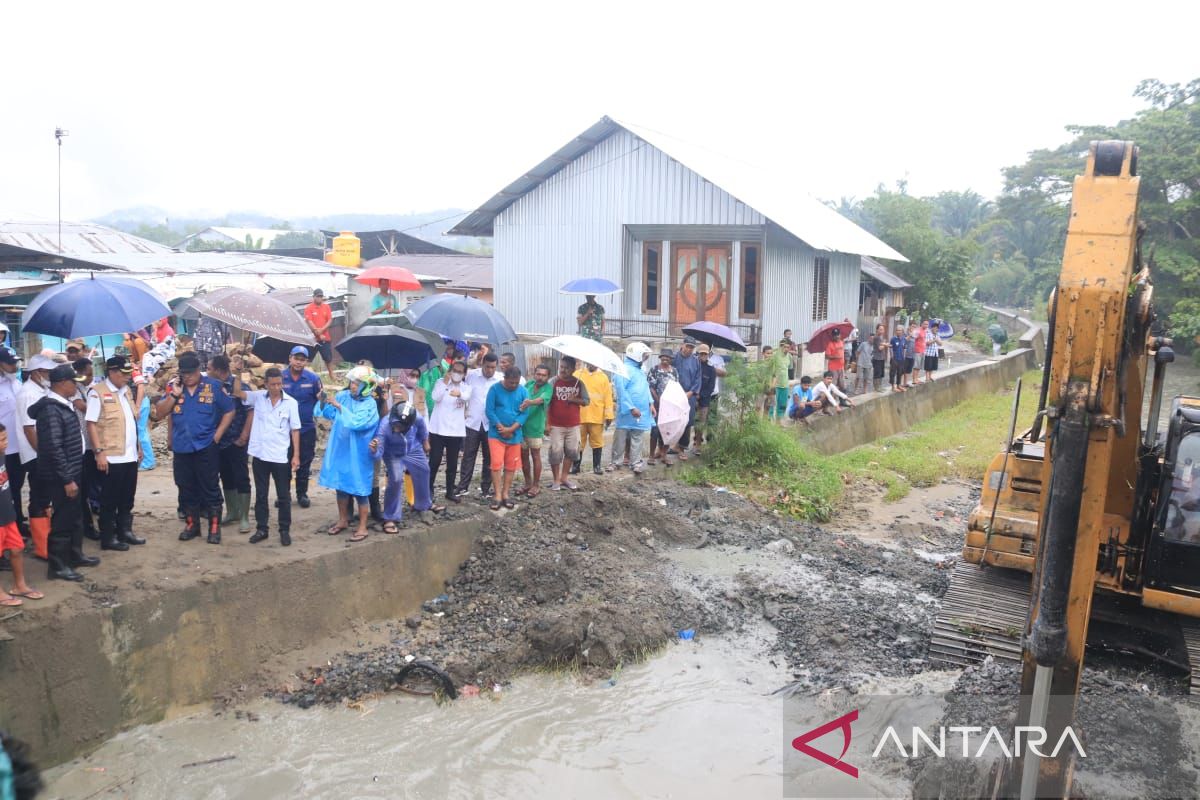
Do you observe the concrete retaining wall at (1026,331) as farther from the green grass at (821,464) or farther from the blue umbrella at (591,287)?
the blue umbrella at (591,287)

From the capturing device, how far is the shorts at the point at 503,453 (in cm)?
964

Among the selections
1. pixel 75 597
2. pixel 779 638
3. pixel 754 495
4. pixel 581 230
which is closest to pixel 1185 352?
pixel 581 230

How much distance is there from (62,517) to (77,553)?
1.11 feet

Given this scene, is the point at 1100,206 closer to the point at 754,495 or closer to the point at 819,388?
the point at 754,495

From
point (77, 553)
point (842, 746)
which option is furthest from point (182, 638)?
point (842, 746)

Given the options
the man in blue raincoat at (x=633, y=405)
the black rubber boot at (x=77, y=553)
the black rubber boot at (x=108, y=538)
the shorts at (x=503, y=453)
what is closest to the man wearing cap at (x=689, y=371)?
the man in blue raincoat at (x=633, y=405)

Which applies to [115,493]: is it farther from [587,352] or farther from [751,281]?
[751,281]

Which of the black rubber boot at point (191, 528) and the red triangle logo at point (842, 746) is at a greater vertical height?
the black rubber boot at point (191, 528)

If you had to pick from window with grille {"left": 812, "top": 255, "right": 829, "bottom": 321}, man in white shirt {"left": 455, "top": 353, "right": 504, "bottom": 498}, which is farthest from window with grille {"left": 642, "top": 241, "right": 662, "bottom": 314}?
man in white shirt {"left": 455, "top": 353, "right": 504, "bottom": 498}

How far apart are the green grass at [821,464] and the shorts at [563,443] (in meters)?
A: 2.41

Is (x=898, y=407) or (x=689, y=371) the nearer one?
(x=689, y=371)

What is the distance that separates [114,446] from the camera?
7.30 meters

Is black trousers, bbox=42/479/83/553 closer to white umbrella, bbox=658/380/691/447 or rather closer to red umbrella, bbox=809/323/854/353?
white umbrella, bbox=658/380/691/447

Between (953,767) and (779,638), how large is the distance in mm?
2502
